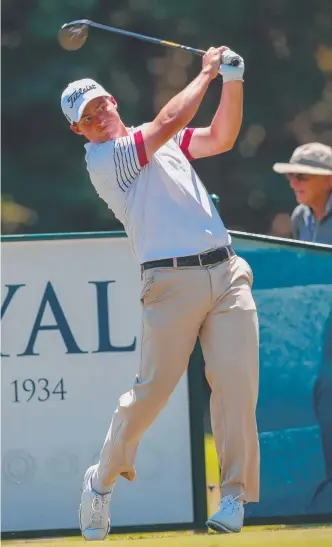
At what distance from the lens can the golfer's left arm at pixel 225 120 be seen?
5500 millimetres

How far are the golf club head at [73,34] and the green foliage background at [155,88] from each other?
922 cm

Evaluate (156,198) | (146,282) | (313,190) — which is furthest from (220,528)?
(313,190)

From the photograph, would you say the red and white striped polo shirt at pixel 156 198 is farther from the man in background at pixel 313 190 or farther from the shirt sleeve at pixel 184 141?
the man in background at pixel 313 190

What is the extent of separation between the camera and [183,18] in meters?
16.3

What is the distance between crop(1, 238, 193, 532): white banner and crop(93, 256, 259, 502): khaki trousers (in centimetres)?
93

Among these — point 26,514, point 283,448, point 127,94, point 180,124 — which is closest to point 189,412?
point 283,448

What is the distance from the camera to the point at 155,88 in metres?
16.5

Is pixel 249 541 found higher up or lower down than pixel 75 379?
lower down

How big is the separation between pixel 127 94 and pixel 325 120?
2384 mm

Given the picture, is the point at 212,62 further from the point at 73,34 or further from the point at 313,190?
the point at 313,190

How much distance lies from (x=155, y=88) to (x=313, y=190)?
365 inches

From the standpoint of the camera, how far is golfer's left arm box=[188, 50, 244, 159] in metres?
5.50

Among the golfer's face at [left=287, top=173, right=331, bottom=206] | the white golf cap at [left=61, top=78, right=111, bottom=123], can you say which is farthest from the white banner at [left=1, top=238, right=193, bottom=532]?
the golfer's face at [left=287, top=173, right=331, bottom=206]

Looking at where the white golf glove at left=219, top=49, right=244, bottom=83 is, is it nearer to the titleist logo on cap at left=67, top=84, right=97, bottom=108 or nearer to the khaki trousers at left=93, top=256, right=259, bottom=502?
the titleist logo on cap at left=67, top=84, right=97, bottom=108
